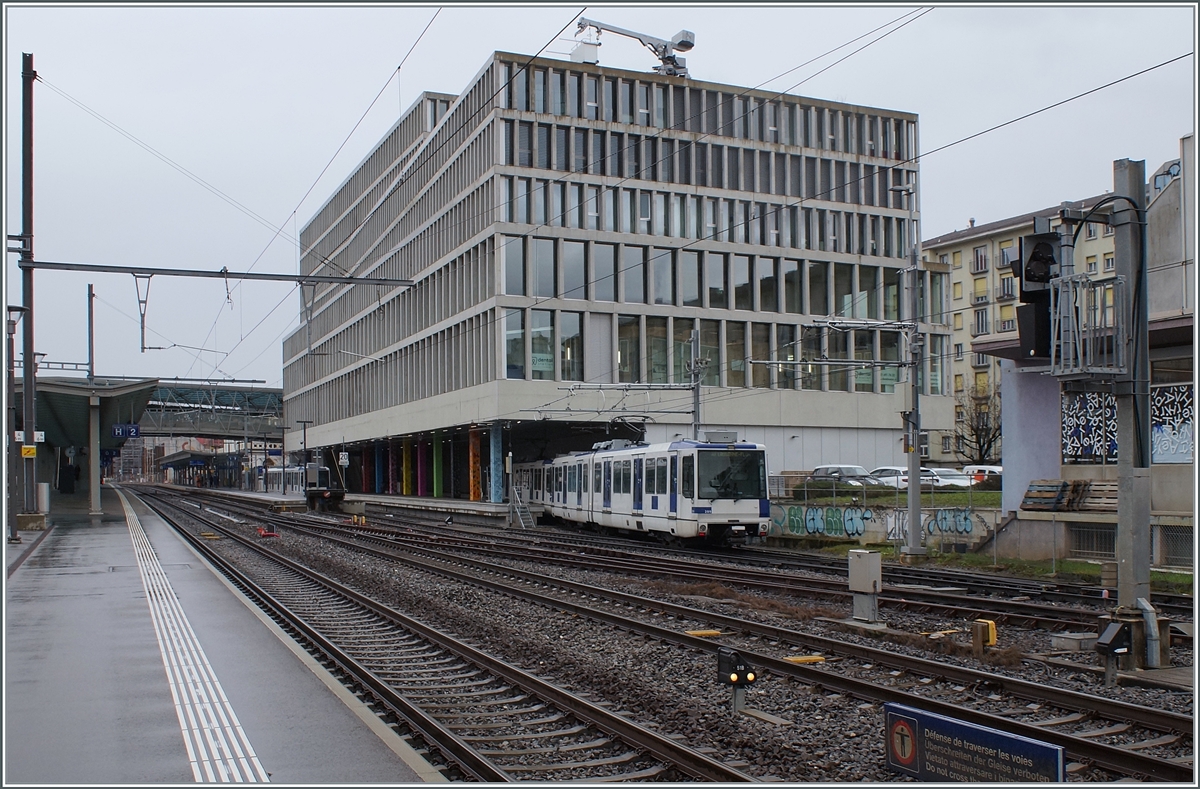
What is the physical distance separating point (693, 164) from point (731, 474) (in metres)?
31.1

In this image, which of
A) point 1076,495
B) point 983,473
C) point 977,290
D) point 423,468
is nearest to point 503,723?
point 1076,495

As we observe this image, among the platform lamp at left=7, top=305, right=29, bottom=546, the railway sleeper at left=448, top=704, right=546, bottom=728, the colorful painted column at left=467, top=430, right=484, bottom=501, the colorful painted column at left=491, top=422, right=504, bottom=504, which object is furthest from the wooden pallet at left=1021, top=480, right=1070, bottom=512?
the colorful painted column at left=467, top=430, right=484, bottom=501

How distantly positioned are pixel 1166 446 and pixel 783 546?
1168cm

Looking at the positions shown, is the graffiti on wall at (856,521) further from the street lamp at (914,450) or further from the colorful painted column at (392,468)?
the colorful painted column at (392,468)

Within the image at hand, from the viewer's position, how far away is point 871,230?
2307 inches

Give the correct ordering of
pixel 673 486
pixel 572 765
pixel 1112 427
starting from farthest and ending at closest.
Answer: pixel 673 486 → pixel 1112 427 → pixel 572 765

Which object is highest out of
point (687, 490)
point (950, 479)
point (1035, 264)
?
point (1035, 264)

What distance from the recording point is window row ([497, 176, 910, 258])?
51.8m

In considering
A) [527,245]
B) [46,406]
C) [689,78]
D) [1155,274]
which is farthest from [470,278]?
[1155,274]

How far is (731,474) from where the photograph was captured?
1067 inches

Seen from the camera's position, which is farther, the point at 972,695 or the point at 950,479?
the point at 950,479

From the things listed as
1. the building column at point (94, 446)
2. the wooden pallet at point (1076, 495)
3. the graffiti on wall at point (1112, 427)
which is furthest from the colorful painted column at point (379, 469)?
the wooden pallet at point (1076, 495)

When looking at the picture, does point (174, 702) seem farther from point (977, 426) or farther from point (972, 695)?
point (977, 426)

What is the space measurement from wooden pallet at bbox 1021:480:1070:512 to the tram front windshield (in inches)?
247
